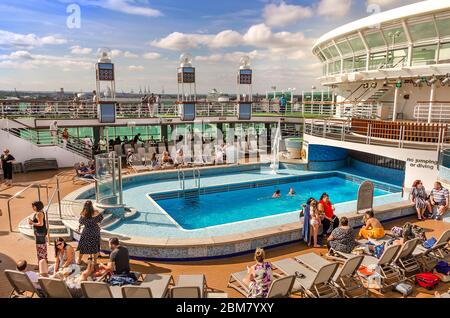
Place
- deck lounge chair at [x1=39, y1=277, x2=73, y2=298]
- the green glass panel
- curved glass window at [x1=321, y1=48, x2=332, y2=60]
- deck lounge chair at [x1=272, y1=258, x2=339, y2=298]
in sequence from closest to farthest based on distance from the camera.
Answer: deck lounge chair at [x1=39, y1=277, x2=73, y2=298]
deck lounge chair at [x1=272, y1=258, x2=339, y2=298]
the green glass panel
curved glass window at [x1=321, y1=48, x2=332, y2=60]

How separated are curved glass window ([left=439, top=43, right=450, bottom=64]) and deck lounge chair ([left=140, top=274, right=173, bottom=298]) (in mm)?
18035

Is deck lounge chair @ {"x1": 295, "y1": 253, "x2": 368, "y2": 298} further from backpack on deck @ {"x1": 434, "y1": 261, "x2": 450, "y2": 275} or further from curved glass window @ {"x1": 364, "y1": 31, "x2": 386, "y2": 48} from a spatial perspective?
curved glass window @ {"x1": 364, "y1": 31, "x2": 386, "y2": 48}

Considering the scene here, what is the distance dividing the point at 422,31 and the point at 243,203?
13.6 metres

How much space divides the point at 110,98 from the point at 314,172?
11388mm

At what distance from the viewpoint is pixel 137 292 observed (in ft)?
14.3

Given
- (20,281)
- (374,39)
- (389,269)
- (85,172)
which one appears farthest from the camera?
(374,39)

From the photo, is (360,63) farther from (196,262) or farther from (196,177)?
(196,262)

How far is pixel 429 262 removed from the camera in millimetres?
6289

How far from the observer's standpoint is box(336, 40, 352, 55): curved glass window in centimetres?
2207

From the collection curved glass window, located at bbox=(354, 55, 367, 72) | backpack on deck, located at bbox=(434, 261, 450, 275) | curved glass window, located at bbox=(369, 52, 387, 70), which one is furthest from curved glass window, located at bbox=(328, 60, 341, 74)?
backpack on deck, located at bbox=(434, 261, 450, 275)

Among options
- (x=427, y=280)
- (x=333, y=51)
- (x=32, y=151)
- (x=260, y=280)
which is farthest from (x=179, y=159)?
(x=333, y=51)

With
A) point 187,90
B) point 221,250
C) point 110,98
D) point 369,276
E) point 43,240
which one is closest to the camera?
point 369,276
